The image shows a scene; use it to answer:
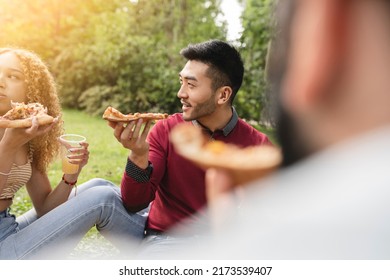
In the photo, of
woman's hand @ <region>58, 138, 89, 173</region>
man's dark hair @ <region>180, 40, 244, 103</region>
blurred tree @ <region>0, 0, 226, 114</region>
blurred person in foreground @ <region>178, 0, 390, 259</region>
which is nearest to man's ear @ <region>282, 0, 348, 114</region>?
blurred person in foreground @ <region>178, 0, 390, 259</region>

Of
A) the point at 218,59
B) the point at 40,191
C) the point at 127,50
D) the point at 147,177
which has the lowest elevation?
the point at 127,50

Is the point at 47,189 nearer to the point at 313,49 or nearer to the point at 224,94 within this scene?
the point at 224,94

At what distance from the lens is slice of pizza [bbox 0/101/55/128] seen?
3.78 ft

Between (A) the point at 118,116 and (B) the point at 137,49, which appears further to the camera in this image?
(B) the point at 137,49

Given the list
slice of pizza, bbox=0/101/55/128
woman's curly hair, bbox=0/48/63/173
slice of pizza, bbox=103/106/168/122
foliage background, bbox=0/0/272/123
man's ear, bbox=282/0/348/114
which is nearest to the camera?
man's ear, bbox=282/0/348/114

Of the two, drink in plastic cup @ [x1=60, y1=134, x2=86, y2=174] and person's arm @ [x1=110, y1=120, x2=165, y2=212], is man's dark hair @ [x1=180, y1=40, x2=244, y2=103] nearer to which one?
person's arm @ [x1=110, y1=120, x2=165, y2=212]

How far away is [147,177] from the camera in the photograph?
1350 millimetres

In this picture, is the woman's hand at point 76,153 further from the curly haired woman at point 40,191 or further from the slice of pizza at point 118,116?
the slice of pizza at point 118,116

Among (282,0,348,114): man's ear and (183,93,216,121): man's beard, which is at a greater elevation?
(282,0,348,114): man's ear

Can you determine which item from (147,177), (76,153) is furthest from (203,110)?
(76,153)

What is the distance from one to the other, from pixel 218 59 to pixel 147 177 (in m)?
0.41

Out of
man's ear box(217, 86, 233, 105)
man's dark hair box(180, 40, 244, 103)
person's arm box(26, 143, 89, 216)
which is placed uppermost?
man's dark hair box(180, 40, 244, 103)

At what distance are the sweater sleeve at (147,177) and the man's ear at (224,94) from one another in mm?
180

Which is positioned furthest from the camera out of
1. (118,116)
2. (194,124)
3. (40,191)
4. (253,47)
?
(253,47)
